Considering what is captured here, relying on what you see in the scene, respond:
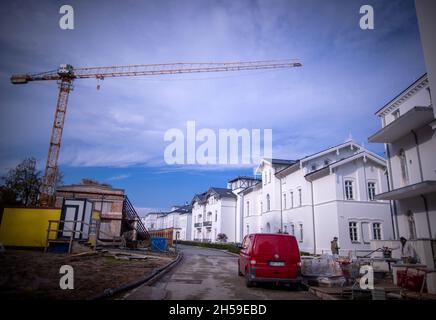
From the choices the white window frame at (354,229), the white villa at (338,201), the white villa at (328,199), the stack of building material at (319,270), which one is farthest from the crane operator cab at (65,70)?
the stack of building material at (319,270)

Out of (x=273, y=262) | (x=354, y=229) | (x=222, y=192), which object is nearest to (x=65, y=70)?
(x=222, y=192)

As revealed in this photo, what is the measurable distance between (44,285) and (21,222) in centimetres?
1401

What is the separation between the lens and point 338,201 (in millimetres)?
25031

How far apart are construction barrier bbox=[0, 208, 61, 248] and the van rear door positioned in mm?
15040

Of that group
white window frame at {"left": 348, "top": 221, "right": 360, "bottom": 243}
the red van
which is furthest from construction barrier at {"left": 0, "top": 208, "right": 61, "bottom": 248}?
white window frame at {"left": 348, "top": 221, "right": 360, "bottom": 243}

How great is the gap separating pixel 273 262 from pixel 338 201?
17318mm

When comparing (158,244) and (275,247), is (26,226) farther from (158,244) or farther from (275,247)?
(275,247)

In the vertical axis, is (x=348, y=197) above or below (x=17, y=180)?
below

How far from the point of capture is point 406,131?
55.3 feet

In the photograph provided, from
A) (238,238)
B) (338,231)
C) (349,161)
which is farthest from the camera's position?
(238,238)
